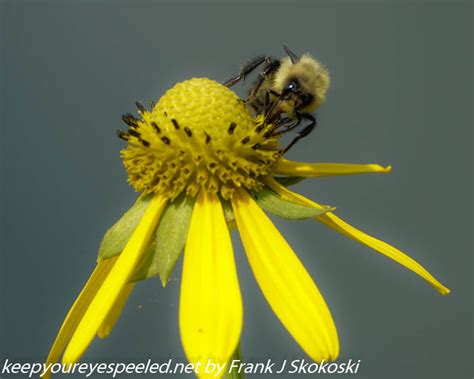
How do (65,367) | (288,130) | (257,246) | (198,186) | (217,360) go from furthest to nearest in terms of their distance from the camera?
(288,130) < (198,186) < (257,246) < (65,367) < (217,360)

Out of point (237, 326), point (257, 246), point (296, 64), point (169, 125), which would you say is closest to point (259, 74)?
point (296, 64)

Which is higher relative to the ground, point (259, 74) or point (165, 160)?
point (259, 74)

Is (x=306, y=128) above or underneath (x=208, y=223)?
above

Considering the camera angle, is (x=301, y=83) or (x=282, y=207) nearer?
(x=282, y=207)

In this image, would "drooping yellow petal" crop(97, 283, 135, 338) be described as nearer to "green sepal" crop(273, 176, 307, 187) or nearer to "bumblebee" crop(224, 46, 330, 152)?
"green sepal" crop(273, 176, 307, 187)

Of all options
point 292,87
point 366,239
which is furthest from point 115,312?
point 292,87

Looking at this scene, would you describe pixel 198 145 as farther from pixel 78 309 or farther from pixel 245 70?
pixel 78 309

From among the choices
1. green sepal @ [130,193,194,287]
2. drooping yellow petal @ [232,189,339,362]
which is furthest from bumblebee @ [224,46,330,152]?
green sepal @ [130,193,194,287]

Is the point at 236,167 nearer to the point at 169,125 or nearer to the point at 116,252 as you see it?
the point at 169,125
